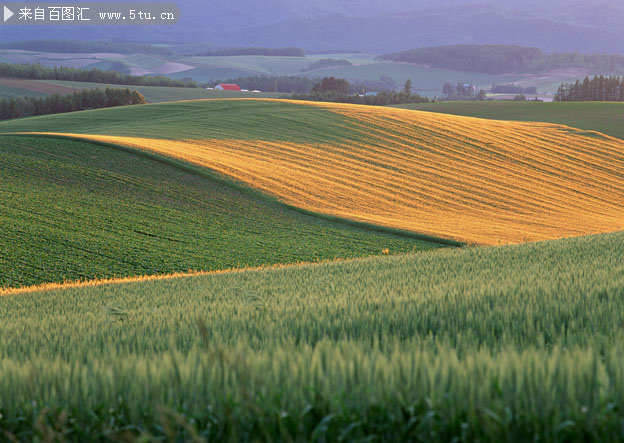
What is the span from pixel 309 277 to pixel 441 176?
3204 centimetres

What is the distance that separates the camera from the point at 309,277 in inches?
496

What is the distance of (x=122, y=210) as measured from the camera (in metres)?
29.3

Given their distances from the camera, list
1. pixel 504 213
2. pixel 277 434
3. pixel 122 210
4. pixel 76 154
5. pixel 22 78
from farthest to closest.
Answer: pixel 22 78
pixel 76 154
pixel 504 213
pixel 122 210
pixel 277 434

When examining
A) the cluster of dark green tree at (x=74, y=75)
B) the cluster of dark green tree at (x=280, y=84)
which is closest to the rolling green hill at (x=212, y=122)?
the cluster of dark green tree at (x=74, y=75)

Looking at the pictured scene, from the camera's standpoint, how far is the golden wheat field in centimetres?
3300

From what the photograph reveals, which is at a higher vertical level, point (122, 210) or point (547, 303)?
point (547, 303)

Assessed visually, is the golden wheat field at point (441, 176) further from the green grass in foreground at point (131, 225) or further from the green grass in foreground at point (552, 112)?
the green grass in foreground at point (552, 112)

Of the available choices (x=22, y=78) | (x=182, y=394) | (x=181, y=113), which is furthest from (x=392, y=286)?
(x=22, y=78)

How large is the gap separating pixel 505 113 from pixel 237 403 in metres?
101

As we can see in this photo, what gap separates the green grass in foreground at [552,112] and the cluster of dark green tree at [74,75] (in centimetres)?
7665

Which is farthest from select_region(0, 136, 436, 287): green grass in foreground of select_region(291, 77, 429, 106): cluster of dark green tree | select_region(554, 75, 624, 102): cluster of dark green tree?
select_region(554, 75, 624, 102): cluster of dark green tree

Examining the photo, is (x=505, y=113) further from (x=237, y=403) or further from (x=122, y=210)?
(x=237, y=403)

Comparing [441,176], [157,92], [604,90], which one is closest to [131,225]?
[441,176]

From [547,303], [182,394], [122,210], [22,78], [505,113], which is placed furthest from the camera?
[22,78]
